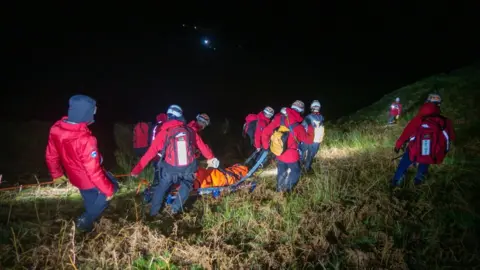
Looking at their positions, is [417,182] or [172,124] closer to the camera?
[172,124]

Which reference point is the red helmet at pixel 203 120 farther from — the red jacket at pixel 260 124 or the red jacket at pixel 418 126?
the red jacket at pixel 418 126

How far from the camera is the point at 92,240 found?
11.3 ft

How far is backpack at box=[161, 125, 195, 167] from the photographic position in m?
4.52

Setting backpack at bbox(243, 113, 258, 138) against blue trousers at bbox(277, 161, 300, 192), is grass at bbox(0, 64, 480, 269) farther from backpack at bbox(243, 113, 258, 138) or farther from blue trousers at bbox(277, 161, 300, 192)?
backpack at bbox(243, 113, 258, 138)

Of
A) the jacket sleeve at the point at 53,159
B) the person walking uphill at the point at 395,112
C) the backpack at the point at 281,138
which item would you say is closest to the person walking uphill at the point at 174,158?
the jacket sleeve at the point at 53,159

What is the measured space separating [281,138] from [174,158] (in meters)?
1.97

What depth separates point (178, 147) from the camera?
4.54 m

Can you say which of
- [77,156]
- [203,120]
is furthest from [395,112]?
[77,156]

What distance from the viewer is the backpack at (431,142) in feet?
16.6

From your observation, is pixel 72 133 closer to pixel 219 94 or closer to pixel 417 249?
pixel 417 249

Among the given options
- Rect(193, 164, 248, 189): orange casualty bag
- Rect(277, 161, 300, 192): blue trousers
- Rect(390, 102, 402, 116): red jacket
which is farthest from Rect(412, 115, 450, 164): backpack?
Rect(390, 102, 402, 116): red jacket

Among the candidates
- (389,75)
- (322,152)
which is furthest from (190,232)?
(389,75)

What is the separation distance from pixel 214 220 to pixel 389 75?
4602cm

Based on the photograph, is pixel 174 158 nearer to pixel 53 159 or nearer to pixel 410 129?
pixel 53 159
